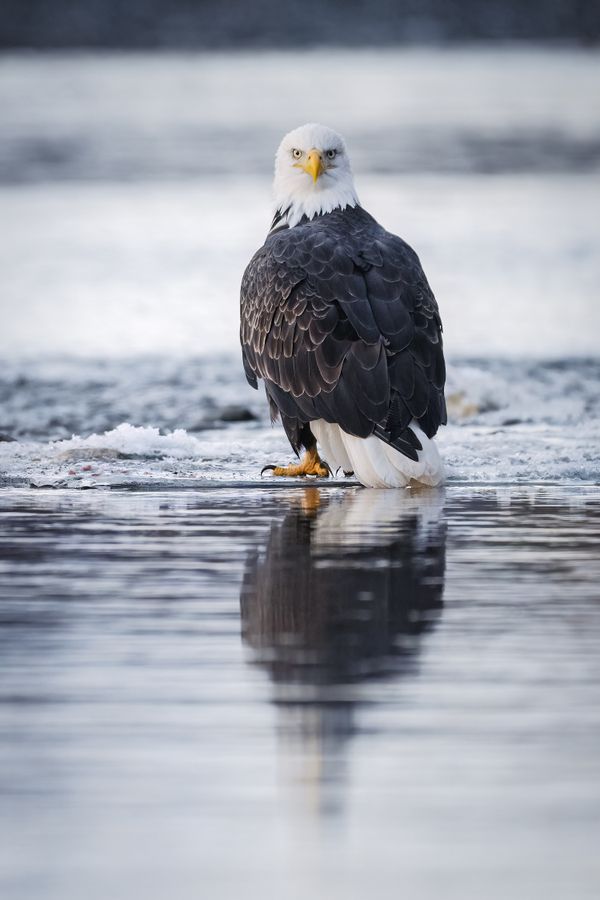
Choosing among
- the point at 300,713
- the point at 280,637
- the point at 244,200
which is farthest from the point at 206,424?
the point at 244,200

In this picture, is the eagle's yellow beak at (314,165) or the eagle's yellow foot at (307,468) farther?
the eagle's yellow beak at (314,165)

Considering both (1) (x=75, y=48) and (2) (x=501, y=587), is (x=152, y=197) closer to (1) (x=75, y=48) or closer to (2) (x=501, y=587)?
(2) (x=501, y=587)

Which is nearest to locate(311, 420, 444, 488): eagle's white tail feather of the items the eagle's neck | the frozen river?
the frozen river

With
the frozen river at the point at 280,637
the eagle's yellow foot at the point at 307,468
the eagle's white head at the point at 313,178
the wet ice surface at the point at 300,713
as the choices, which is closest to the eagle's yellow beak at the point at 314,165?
the eagle's white head at the point at 313,178

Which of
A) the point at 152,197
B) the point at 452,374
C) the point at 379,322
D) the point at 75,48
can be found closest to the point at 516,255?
the point at 152,197

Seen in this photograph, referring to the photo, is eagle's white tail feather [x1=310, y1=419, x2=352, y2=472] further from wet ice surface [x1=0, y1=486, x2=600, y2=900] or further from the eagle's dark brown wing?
wet ice surface [x1=0, y1=486, x2=600, y2=900]

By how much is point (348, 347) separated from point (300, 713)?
467 cm

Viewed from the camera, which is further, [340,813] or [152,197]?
[152,197]

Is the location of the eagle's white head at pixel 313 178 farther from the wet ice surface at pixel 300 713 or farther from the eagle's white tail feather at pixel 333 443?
the wet ice surface at pixel 300 713

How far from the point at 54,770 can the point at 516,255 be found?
20.3 metres

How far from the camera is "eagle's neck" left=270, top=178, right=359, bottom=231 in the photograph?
10125 millimetres

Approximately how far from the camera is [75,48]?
218ft

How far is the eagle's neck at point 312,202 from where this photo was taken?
10.1m

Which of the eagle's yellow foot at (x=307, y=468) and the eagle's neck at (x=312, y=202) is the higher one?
the eagle's neck at (x=312, y=202)
